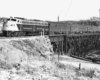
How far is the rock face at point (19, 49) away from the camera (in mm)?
12977

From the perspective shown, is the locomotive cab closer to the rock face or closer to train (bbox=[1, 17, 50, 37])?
train (bbox=[1, 17, 50, 37])

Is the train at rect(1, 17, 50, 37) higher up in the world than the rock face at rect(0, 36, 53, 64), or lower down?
higher up

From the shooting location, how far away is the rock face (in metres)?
13.0

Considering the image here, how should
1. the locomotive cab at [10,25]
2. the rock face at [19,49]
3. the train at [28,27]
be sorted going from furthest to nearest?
the train at [28,27] → the locomotive cab at [10,25] → the rock face at [19,49]

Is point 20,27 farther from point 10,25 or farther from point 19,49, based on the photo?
point 19,49

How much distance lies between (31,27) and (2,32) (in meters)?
5.77

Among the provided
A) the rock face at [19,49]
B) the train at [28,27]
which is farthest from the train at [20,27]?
the rock face at [19,49]

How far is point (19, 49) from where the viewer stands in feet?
52.5

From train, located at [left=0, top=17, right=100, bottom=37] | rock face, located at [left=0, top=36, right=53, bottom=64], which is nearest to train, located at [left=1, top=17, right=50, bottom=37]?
train, located at [left=0, top=17, right=100, bottom=37]

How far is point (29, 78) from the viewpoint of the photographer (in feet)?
33.5

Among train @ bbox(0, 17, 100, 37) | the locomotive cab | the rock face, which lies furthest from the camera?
train @ bbox(0, 17, 100, 37)

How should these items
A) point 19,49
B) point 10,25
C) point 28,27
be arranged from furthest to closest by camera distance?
point 28,27 → point 10,25 → point 19,49

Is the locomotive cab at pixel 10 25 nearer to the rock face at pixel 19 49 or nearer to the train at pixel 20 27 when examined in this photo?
the train at pixel 20 27

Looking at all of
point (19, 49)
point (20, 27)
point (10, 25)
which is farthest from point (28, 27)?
point (19, 49)
